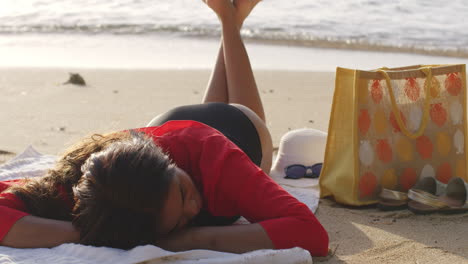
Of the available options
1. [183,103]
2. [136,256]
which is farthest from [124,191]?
[183,103]

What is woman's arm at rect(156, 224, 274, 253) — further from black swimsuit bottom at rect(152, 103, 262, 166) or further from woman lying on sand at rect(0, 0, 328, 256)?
Answer: black swimsuit bottom at rect(152, 103, 262, 166)

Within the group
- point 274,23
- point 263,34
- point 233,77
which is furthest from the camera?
point 274,23

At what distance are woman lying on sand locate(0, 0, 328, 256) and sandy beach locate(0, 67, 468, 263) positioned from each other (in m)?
0.43

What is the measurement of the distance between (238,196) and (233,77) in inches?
62.2

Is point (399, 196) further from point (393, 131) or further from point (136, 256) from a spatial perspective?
point (136, 256)

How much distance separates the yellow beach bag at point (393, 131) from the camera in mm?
3137

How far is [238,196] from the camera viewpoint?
2.22m

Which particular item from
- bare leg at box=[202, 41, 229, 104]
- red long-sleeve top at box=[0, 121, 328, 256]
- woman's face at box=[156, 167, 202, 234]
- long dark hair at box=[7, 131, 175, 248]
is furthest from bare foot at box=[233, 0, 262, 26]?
woman's face at box=[156, 167, 202, 234]

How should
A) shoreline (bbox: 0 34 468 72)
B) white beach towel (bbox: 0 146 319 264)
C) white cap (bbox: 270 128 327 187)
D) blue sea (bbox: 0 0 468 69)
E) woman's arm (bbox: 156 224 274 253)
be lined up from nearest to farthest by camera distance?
white beach towel (bbox: 0 146 319 264), woman's arm (bbox: 156 224 274 253), white cap (bbox: 270 128 327 187), shoreline (bbox: 0 34 468 72), blue sea (bbox: 0 0 468 69)

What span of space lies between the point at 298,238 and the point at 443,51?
7283mm

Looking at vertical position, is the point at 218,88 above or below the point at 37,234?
above

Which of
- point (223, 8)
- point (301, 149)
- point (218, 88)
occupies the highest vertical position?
point (223, 8)

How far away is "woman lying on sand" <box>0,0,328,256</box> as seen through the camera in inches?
78.1

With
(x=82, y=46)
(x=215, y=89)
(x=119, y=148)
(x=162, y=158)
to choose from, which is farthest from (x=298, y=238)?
(x=82, y=46)
